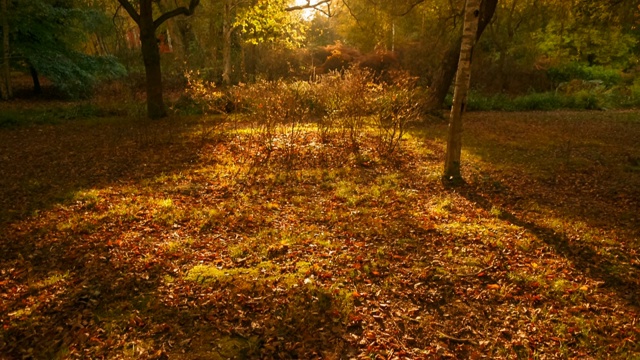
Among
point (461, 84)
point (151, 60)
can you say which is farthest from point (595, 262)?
point (151, 60)

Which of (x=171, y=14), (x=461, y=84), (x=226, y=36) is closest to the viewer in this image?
(x=461, y=84)

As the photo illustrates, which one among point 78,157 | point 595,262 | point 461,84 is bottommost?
point 595,262

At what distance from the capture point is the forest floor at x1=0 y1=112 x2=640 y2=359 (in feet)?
12.1

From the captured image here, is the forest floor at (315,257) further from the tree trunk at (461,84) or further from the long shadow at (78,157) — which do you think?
the tree trunk at (461,84)

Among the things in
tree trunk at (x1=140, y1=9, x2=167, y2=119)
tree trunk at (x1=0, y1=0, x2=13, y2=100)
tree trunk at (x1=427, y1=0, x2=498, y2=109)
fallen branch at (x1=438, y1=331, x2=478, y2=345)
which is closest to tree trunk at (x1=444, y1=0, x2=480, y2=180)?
fallen branch at (x1=438, y1=331, x2=478, y2=345)

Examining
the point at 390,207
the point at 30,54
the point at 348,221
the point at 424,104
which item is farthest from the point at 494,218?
the point at 30,54

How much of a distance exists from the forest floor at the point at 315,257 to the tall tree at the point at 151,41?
4.47m

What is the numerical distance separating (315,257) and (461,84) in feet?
13.9

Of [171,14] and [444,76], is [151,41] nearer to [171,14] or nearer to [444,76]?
[171,14]

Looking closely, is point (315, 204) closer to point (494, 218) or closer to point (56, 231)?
point (494, 218)

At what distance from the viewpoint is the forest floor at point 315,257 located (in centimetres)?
370

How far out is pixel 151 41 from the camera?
12.7 m

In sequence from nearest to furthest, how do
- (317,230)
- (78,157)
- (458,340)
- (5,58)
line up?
(458,340), (317,230), (78,157), (5,58)

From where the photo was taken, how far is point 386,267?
482 cm
